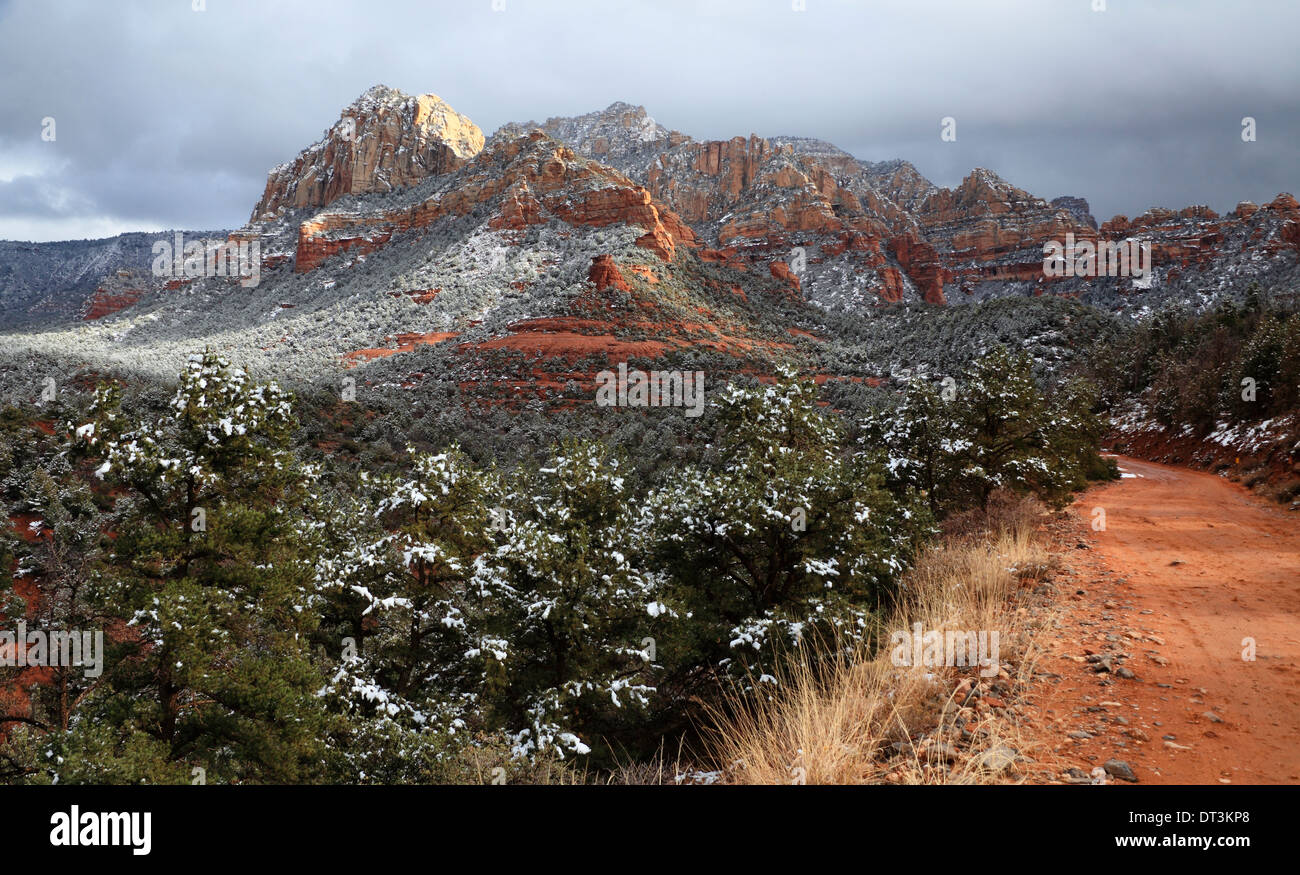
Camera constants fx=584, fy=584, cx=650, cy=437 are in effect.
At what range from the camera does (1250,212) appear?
3809 inches

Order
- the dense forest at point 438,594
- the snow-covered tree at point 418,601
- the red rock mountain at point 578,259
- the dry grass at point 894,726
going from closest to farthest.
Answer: the dry grass at point 894,726 → the dense forest at point 438,594 → the snow-covered tree at point 418,601 → the red rock mountain at point 578,259

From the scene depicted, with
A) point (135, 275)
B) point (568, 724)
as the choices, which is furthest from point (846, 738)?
point (135, 275)

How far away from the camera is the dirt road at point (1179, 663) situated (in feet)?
11.4

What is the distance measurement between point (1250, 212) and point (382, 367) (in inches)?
5302

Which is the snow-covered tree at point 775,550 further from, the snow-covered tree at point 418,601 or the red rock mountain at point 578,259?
the red rock mountain at point 578,259

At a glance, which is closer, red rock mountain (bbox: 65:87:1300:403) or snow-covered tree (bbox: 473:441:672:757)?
snow-covered tree (bbox: 473:441:672:757)

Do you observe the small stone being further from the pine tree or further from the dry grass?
the pine tree

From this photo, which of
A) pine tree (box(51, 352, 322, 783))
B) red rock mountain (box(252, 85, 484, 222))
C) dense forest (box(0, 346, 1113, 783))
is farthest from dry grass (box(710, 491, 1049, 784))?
red rock mountain (box(252, 85, 484, 222))

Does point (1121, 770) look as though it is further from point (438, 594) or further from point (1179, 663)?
point (438, 594)

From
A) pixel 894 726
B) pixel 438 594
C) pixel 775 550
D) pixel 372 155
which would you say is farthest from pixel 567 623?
pixel 372 155

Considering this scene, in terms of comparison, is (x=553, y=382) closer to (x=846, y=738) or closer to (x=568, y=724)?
(x=568, y=724)

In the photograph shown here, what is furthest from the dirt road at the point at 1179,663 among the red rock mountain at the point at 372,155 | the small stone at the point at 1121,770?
the red rock mountain at the point at 372,155

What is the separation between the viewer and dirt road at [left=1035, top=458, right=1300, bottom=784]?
348 centimetres

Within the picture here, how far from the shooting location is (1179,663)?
4.88 m
